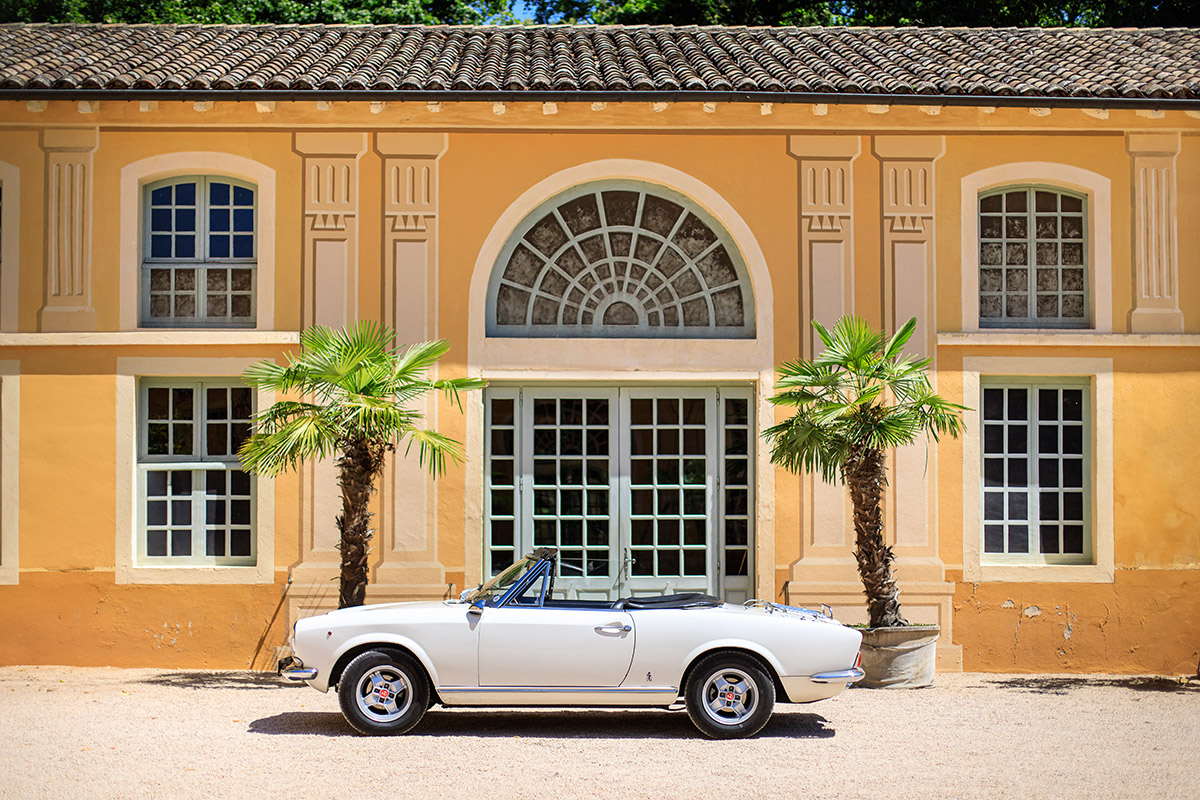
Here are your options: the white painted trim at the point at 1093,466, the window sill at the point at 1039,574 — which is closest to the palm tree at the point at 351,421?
the white painted trim at the point at 1093,466

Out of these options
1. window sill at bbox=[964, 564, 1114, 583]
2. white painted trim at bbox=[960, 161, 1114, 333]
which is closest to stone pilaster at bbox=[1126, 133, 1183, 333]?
white painted trim at bbox=[960, 161, 1114, 333]

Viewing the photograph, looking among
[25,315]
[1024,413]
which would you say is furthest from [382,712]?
[1024,413]

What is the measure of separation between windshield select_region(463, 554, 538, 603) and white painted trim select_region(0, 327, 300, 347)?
163 inches

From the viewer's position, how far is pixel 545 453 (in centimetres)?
1126

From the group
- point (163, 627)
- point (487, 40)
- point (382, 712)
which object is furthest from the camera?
point (487, 40)

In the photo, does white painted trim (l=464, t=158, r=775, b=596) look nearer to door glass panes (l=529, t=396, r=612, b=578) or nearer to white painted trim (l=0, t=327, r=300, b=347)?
door glass panes (l=529, t=396, r=612, b=578)

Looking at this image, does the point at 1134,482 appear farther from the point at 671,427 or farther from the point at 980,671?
the point at 671,427

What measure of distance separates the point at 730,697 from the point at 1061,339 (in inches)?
215

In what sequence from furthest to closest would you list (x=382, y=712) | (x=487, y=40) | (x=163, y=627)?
1. (x=487, y=40)
2. (x=163, y=627)
3. (x=382, y=712)

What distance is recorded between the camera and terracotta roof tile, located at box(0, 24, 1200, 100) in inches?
434

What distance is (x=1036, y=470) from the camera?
1134cm

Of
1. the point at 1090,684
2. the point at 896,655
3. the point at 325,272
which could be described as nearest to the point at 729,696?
the point at 896,655

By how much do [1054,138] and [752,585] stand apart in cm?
520

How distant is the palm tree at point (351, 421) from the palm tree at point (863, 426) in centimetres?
285
